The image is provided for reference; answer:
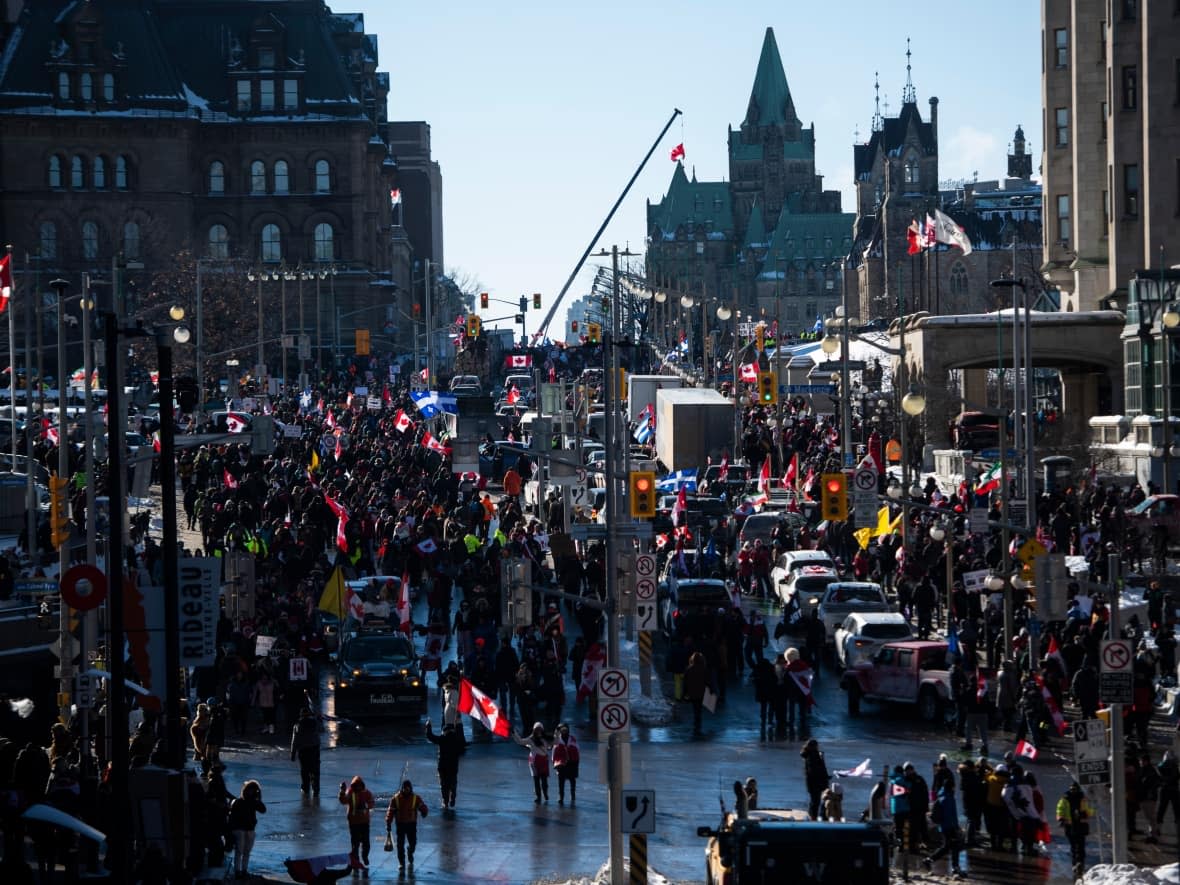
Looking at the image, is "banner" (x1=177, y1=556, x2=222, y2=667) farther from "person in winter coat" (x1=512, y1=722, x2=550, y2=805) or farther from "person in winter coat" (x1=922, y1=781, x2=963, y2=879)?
"person in winter coat" (x1=922, y1=781, x2=963, y2=879)

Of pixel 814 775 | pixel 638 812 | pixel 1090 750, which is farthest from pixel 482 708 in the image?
pixel 1090 750

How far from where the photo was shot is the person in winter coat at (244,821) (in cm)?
2508

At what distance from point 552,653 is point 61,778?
13.1 metres

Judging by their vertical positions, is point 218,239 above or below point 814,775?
above

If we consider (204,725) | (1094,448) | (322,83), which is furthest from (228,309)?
(204,725)

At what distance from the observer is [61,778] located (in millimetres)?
24516

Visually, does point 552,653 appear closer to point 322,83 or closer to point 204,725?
point 204,725

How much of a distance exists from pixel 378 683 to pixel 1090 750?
44.8 feet

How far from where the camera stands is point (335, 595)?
3947cm

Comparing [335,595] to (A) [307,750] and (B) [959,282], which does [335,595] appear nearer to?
(A) [307,750]

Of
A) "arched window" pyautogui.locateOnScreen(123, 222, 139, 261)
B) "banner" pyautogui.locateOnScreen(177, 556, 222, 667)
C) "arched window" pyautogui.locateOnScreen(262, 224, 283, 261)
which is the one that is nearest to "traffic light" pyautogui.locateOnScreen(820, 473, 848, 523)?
"banner" pyautogui.locateOnScreen(177, 556, 222, 667)

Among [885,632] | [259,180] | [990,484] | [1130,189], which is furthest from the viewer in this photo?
[259,180]

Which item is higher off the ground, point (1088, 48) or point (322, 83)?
point (322, 83)

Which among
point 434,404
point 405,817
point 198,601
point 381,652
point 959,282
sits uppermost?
point 959,282
